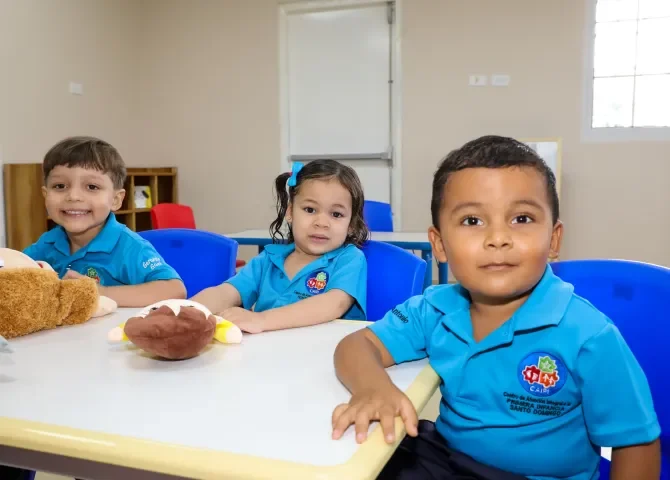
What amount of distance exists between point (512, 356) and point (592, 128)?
428 centimetres

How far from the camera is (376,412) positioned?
2.09ft

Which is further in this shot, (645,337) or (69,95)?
(69,95)

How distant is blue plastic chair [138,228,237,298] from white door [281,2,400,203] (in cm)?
356

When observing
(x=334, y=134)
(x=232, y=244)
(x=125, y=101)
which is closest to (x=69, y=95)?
(x=125, y=101)

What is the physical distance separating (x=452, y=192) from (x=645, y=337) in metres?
0.40

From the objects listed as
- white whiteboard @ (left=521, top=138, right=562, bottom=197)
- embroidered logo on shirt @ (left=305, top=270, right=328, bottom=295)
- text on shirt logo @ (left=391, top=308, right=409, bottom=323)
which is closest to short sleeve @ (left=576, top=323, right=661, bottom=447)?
text on shirt logo @ (left=391, top=308, right=409, bottom=323)

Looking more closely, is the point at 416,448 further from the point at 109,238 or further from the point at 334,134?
the point at 334,134

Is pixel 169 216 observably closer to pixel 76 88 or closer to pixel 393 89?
pixel 76 88

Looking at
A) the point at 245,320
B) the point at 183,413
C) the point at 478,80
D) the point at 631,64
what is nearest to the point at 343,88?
the point at 478,80

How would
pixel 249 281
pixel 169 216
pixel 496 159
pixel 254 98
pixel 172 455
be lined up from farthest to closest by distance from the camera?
pixel 254 98
pixel 169 216
pixel 249 281
pixel 496 159
pixel 172 455

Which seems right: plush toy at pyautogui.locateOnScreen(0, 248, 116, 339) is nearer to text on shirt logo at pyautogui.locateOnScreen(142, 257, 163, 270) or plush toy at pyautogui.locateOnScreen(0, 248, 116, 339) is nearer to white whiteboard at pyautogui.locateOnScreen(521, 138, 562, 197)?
text on shirt logo at pyautogui.locateOnScreen(142, 257, 163, 270)

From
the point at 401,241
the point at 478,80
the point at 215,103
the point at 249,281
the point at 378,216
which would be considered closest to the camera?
the point at 249,281

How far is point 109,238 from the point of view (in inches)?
58.6

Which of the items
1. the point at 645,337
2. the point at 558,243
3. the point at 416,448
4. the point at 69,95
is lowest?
the point at 416,448
